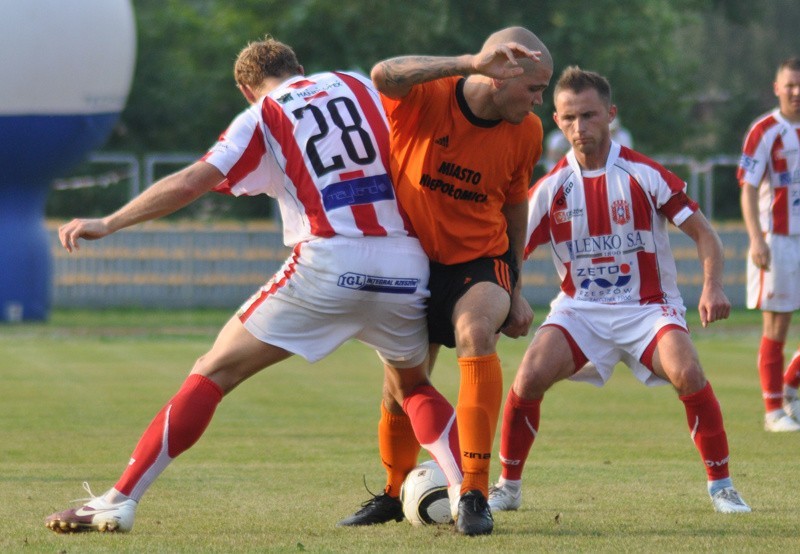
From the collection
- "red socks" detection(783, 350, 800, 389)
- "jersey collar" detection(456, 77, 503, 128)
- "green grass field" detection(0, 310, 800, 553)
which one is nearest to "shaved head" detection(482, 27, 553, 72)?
"jersey collar" detection(456, 77, 503, 128)

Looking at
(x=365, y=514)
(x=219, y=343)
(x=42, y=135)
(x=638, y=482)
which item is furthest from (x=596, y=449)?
(x=42, y=135)

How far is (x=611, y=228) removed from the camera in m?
7.03

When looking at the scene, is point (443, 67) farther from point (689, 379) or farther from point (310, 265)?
point (689, 379)

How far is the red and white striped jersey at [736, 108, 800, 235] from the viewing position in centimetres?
992

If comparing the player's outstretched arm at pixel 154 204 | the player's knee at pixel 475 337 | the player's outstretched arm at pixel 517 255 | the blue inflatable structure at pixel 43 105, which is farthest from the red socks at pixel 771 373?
the blue inflatable structure at pixel 43 105

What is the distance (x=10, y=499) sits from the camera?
6.86 m

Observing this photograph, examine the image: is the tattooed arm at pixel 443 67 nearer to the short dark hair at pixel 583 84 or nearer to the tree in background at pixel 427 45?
the short dark hair at pixel 583 84

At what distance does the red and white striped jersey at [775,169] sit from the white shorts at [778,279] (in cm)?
9

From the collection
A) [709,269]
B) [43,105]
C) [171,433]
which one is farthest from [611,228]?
[43,105]

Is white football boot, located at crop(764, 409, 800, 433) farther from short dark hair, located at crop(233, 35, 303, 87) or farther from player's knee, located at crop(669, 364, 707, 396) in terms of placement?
short dark hair, located at crop(233, 35, 303, 87)

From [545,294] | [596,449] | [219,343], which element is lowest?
[545,294]

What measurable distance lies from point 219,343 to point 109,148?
1305 inches

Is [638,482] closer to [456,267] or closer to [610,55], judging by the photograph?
[456,267]

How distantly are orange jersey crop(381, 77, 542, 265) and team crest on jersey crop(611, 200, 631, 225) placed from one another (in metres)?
1.02
